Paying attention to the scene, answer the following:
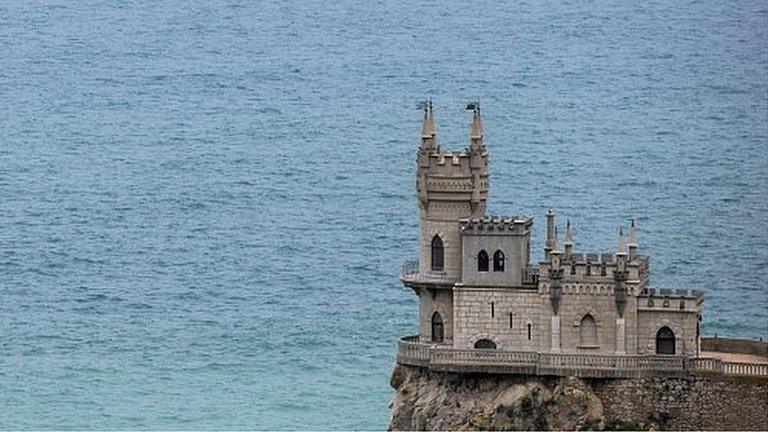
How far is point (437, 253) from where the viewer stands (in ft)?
314

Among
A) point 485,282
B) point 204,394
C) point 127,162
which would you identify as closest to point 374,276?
point 204,394

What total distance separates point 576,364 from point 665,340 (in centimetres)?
241

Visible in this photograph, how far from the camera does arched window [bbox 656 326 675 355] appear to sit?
91.6m

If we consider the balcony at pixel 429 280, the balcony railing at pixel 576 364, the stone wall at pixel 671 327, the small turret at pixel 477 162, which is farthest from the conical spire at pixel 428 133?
the stone wall at pixel 671 327

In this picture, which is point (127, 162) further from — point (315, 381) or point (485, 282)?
point (485, 282)

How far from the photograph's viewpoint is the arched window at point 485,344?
9344cm

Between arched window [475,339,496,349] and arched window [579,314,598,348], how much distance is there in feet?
8.02

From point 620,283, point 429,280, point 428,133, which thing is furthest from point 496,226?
point 620,283

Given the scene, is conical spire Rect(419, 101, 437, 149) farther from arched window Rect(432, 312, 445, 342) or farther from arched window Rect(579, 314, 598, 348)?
arched window Rect(579, 314, 598, 348)

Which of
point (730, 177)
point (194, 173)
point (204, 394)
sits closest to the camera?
point (204, 394)

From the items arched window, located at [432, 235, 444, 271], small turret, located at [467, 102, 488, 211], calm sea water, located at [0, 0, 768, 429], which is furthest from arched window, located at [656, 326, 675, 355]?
calm sea water, located at [0, 0, 768, 429]

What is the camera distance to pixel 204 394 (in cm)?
12888

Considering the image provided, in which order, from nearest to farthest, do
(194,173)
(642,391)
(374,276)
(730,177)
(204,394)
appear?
(642,391), (204,394), (374,276), (730,177), (194,173)

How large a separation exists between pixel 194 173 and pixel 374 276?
3505 centimetres
